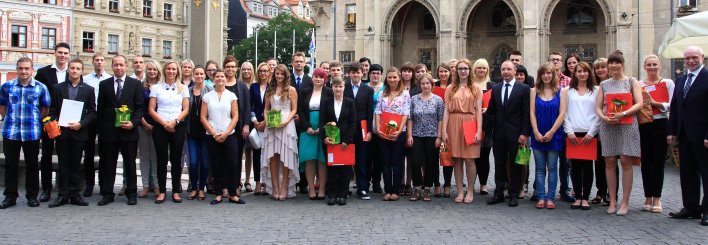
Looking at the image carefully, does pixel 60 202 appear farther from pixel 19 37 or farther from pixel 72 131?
pixel 19 37

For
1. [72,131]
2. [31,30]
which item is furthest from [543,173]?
[31,30]

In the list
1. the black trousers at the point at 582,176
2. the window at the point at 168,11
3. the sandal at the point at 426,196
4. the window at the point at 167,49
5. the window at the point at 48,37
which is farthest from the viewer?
the window at the point at 168,11

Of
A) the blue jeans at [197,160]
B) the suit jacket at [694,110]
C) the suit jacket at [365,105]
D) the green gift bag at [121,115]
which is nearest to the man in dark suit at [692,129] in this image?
the suit jacket at [694,110]

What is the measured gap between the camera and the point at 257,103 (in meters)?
9.98

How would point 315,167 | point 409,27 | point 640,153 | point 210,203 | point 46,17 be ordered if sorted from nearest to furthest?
point 640,153
point 210,203
point 315,167
point 409,27
point 46,17

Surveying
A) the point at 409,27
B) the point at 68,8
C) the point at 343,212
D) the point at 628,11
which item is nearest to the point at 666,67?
the point at 628,11

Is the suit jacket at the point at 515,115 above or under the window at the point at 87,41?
under

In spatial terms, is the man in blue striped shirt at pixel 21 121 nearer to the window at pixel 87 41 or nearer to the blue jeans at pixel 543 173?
the blue jeans at pixel 543 173

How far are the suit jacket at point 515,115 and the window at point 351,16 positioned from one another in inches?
1378

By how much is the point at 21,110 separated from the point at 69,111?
65 centimetres

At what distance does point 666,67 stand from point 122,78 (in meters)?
33.3

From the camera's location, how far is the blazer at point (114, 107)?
8.95m

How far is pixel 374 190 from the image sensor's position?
1029cm

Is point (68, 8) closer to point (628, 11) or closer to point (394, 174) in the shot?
point (628, 11)
